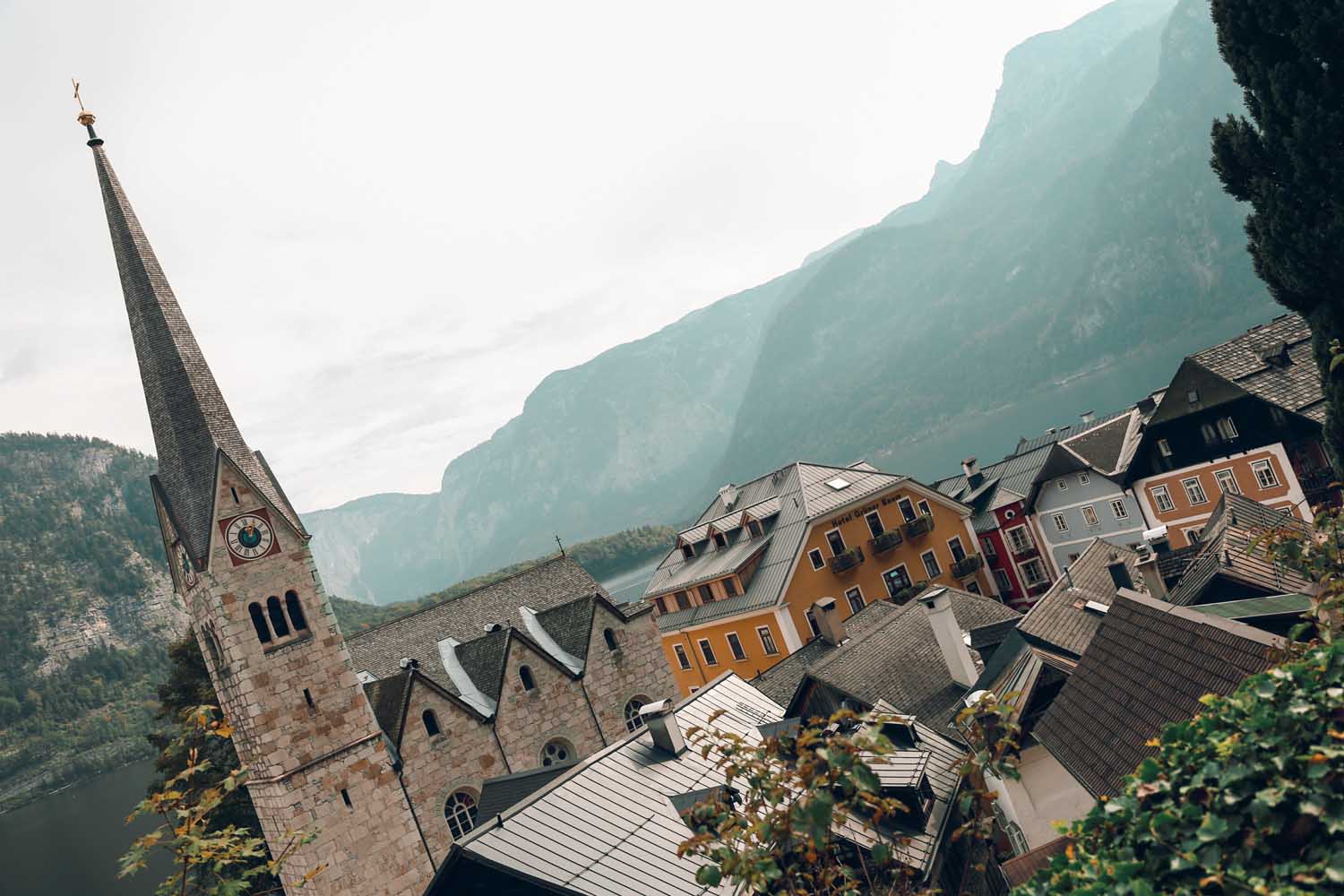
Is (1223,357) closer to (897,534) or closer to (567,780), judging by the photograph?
(897,534)

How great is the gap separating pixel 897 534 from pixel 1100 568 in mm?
22636

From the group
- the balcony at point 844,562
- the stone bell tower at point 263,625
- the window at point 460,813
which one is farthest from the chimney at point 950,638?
the balcony at point 844,562

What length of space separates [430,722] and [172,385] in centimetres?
1352

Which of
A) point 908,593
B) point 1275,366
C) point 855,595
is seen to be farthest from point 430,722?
point 1275,366

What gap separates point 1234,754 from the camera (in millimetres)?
5613

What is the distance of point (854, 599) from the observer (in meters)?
52.5

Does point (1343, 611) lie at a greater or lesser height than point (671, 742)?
greater

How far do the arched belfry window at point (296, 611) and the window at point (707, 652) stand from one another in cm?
3022

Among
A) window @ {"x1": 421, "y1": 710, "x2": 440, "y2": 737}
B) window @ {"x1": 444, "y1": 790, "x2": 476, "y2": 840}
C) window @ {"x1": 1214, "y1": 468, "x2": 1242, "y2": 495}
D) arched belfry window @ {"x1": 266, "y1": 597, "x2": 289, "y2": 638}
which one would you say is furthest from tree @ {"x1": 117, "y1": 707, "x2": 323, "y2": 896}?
window @ {"x1": 1214, "y1": 468, "x2": 1242, "y2": 495}

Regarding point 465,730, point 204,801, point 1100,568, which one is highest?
point 204,801

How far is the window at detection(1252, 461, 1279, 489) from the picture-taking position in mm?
40844

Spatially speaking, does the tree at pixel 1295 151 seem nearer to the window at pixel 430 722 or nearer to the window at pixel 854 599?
the window at pixel 430 722

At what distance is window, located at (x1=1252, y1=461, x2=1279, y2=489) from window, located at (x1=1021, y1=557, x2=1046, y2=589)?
1624 centimetres

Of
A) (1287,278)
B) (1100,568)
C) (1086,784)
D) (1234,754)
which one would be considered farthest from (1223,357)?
(1234,754)
